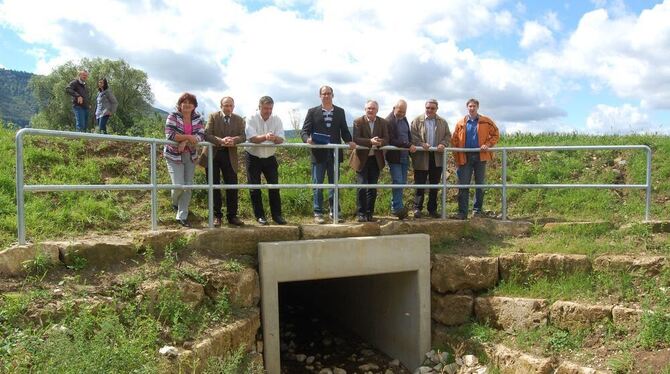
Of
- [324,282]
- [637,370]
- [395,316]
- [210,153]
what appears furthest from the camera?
[324,282]

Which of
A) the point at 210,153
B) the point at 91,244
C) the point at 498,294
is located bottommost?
the point at 498,294

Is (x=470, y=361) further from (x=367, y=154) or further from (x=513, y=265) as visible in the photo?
(x=367, y=154)

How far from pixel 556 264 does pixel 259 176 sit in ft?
13.3

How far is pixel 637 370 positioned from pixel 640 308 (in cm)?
100

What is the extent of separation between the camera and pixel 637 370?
554cm

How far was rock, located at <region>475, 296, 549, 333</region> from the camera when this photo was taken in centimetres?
679

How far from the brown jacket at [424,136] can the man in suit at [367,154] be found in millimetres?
581

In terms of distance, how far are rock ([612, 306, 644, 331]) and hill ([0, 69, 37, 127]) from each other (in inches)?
4072

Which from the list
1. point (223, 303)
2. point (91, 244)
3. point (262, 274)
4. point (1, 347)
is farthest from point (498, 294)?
point (1, 347)

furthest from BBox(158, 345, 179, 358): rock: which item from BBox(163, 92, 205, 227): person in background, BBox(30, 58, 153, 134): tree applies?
BBox(30, 58, 153, 134): tree

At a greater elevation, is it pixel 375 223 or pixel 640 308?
pixel 375 223

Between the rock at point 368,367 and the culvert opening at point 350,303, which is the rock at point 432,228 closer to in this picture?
the culvert opening at point 350,303

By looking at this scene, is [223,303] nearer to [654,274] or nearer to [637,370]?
[637,370]

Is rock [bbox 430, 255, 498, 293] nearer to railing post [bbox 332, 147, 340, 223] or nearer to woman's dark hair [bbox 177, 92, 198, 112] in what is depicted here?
railing post [bbox 332, 147, 340, 223]
